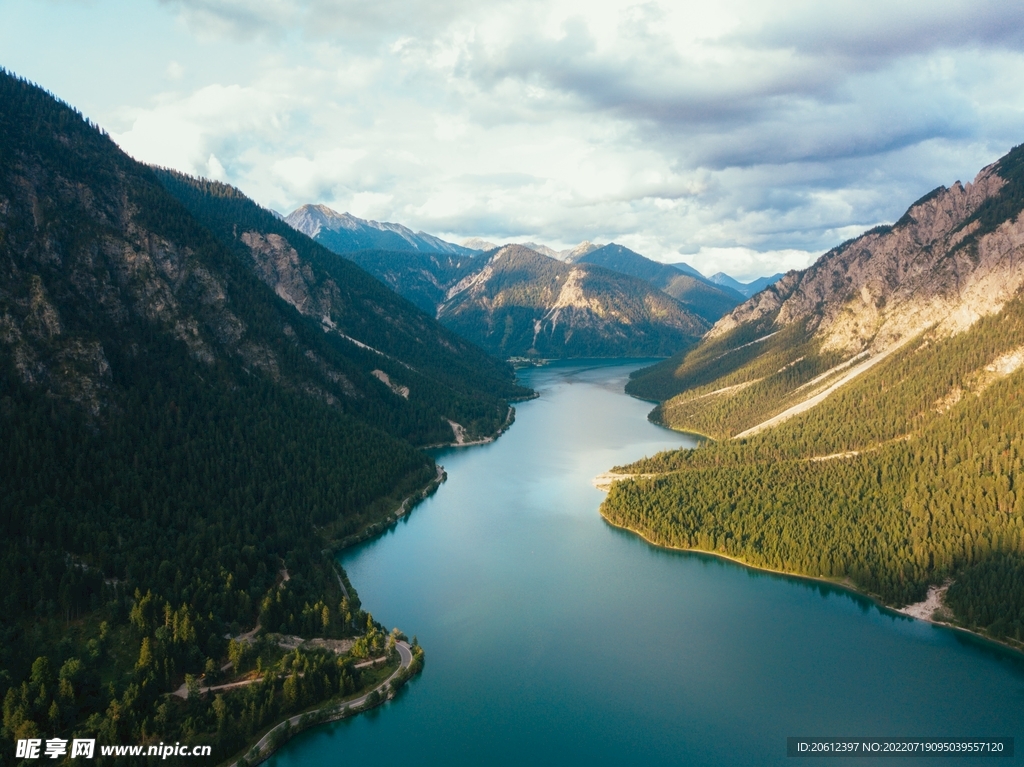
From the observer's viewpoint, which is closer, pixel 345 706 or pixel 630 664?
pixel 345 706

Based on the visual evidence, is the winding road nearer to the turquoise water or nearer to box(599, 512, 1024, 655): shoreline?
the turquoise water

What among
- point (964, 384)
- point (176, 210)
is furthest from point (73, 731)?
point (964, 384)

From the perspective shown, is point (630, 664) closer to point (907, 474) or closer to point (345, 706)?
point (345, 706)

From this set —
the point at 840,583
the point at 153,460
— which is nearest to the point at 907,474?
the point at 840,583

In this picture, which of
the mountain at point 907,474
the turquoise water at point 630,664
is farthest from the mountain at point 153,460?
the mountain at point 907,474

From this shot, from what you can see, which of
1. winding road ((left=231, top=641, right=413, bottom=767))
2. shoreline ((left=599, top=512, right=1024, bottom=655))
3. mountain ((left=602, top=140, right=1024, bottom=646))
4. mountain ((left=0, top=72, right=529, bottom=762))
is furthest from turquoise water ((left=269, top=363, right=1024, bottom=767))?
mountain ((left=0, top=72, right=529, bottom=762))
